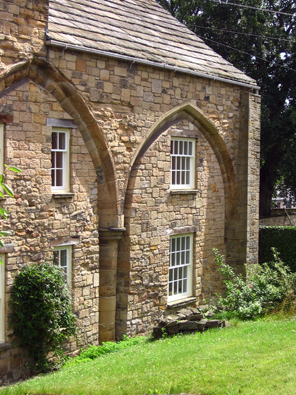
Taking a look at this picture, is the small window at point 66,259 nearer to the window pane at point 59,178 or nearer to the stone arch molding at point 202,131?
the window pane at point 59,178

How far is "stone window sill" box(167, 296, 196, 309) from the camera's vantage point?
1450 centimetres

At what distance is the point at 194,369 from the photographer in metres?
8.62

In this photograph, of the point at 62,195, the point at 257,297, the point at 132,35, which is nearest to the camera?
the point at 62,195

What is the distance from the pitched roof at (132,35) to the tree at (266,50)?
10.00 metres

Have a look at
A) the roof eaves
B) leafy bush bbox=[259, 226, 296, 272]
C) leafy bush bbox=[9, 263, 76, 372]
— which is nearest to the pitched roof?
the roof eaves

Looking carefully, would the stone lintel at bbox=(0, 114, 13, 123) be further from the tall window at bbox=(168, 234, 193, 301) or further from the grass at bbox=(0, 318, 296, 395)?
the tall window at bbox=(168, 234, 193, 301)

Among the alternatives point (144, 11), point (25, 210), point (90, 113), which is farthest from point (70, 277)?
point (144, 11)

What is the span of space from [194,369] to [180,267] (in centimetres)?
667

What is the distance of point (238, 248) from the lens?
55.6 feet

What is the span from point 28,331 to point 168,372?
11.8ft

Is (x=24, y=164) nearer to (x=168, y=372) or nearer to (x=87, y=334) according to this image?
(x=87, y=334)

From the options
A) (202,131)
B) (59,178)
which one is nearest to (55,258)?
(59,178)

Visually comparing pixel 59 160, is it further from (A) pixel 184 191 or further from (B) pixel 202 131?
(B) pixel 202 131

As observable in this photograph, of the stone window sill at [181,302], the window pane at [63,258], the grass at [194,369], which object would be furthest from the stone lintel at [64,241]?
the stone window sill at [181,302]
